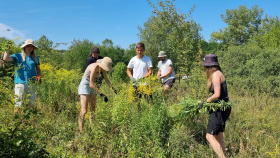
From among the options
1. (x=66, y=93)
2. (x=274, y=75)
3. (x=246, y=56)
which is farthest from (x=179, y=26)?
(x=246, y=56)

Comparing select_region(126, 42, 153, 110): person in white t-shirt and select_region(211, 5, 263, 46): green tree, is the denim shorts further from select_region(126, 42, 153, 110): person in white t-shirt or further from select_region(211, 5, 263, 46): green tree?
select_region(211, 5, 263, 46): green tree

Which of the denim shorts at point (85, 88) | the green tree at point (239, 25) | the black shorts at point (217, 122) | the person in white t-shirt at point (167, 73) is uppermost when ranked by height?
the green tree at point (239, 25)

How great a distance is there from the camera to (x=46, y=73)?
6.72 metres

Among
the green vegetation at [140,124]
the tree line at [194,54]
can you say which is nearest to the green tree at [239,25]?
the tree line at [194,54]

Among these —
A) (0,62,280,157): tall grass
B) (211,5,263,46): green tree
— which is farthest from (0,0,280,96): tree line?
(211,5,263,46): green tree

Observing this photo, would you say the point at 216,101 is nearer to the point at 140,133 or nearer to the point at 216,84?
the point at 216,84

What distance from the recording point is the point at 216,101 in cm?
313

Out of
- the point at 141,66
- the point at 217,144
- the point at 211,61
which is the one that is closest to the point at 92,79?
the point at 141,66

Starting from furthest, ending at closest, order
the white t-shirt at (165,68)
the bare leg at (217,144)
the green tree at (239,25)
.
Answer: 1. the green tree at (239,25)
2. the white t-shirt at (165,68)
3. the bare leg at (217,144)

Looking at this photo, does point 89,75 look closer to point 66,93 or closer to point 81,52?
point 66,93

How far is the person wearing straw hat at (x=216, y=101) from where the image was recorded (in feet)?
9.82

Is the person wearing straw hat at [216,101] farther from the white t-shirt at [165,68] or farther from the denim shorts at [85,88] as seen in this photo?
the white t-shirt at [165,68]

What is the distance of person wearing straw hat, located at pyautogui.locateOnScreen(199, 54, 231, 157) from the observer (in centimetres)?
299

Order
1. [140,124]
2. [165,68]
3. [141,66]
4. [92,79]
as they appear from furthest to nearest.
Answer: [165,68], [141,66], [92,79], [140,124]
